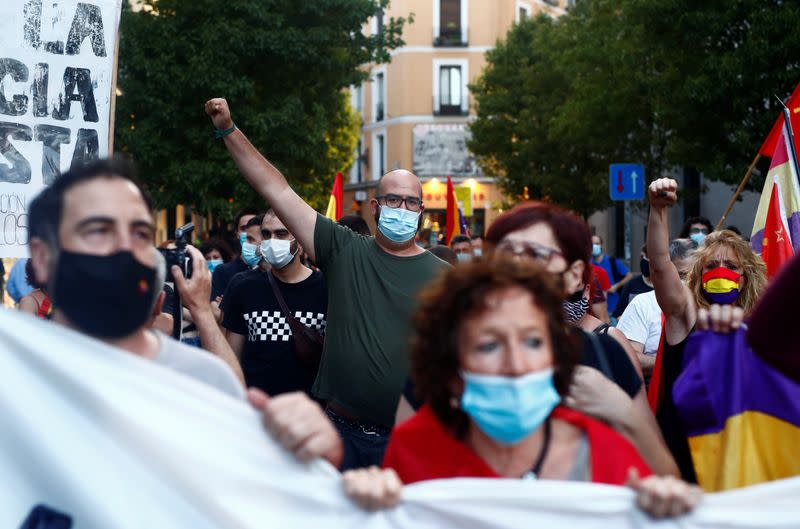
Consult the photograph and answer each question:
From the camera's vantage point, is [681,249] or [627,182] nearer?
[681,249]

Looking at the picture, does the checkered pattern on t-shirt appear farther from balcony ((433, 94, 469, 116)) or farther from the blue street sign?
balcony ((433, 94, 469, 116))

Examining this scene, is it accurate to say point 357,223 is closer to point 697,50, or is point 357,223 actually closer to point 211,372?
point 211,372

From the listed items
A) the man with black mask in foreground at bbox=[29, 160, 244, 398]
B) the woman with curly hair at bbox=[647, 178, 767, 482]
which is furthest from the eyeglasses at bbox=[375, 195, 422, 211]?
the man with black mask in foreground at bbox=[29, 160, 244, 398]

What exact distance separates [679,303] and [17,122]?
3.27m

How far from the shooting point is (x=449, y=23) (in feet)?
168

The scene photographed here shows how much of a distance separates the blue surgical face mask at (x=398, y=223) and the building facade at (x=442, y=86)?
44.4 meters

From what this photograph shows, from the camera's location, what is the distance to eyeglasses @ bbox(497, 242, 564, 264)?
10.0 feet

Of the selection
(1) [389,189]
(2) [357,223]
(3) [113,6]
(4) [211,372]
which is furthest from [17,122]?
(4) [211,372]

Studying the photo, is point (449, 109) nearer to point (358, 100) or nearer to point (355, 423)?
point (358, 100)

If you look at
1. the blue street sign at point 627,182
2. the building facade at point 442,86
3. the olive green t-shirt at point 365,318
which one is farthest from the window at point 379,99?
the olive green t-shirt at point 365,318

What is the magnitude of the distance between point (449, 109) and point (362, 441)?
47592 millimetres

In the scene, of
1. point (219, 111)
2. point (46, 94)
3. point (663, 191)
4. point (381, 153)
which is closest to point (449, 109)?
point (381, 153)

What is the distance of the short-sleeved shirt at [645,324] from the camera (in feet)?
20.7

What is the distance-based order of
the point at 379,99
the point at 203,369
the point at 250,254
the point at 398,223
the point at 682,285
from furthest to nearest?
1. the point at 379,99
2. the point at 250,254
3. the point at 398,223
4. the point at 682,285
5. the point at 203,369
